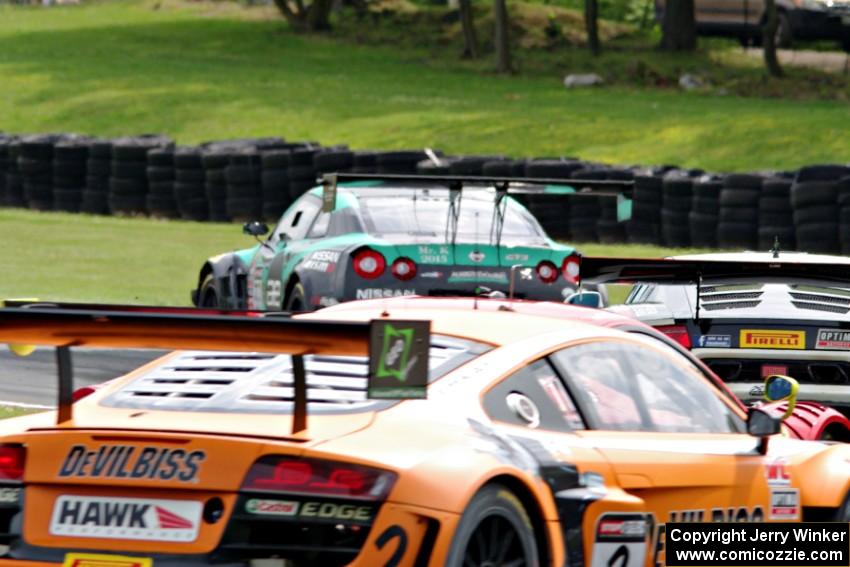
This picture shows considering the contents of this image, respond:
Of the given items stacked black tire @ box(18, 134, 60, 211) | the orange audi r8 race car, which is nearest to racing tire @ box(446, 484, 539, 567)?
the orange audi r8 race car

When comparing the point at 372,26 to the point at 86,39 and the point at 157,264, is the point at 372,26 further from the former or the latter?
the point at 157,264

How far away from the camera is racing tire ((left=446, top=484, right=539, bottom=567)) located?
5.71m

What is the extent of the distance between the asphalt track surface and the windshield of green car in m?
2.09

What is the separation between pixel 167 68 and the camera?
56156 millimetres

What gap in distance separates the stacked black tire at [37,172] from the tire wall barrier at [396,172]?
2 cm

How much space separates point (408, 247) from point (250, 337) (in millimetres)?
9611

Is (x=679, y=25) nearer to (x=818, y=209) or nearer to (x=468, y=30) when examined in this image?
(x=468, y=30)

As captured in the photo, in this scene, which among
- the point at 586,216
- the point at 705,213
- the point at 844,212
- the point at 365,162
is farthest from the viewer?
the point at 365,162

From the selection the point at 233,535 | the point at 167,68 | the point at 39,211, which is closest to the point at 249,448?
the point at 233,535

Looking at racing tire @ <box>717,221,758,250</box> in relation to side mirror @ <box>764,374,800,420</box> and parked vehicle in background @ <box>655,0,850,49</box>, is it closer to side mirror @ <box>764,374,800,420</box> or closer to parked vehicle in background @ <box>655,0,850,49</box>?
side mirror @ <box>764,374,800,420</box>

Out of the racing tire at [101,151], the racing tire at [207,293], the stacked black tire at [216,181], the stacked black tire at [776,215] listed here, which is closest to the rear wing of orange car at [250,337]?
the racing tire at [207,293]

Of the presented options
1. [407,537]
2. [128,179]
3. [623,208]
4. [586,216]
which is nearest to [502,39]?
[128,179]

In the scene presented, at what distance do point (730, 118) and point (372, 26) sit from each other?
24.4 m

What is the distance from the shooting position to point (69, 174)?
3362 centimetres
